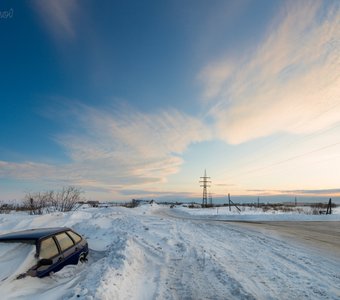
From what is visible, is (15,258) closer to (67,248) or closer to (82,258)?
(67,248)

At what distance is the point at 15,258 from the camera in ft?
20.4

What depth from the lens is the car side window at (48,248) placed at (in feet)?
21.9

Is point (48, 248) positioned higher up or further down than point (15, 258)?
higher up

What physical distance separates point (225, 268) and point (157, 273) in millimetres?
1834

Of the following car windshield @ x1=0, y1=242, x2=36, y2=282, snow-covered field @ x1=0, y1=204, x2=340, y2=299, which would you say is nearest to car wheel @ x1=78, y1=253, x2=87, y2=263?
snow-covered field @ x1=0, y1=204, x2=340, y2=299

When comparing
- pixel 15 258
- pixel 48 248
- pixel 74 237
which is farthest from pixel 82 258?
pixel 15 258

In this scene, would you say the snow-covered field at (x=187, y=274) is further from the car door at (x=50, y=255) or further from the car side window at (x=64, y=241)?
the car side window at (x=64, y=241)

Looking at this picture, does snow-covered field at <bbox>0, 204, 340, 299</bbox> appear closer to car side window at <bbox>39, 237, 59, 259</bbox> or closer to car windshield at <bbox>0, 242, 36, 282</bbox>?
car windshield at <bbox>0, 242, 36, 282</bbox>

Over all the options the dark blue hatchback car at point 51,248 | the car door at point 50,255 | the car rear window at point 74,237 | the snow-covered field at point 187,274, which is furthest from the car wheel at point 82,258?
Result: the car door at point 50,255

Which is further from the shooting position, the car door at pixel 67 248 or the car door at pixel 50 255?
the car door at pixel 67 248

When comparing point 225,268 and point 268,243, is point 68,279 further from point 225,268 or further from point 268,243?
point 268,243

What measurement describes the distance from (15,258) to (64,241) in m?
1.80

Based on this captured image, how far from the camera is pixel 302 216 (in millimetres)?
29531

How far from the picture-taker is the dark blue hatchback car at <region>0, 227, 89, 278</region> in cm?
630
